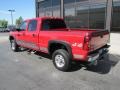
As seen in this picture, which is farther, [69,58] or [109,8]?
[109,8]

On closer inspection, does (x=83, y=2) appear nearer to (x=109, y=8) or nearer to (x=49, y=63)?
(x=109, y=8)

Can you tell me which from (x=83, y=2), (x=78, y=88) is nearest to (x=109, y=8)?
(x=83, y=2)

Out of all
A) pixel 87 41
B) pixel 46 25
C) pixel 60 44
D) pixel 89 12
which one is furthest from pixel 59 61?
pixel 89 12

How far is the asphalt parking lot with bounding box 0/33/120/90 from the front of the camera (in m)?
4.43

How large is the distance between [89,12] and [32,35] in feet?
23.9

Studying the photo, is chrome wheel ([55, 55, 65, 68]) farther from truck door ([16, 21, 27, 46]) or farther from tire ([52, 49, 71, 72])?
truck door ([16, 21, 27, 46])

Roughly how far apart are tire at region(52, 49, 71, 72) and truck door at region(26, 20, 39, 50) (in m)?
1.40

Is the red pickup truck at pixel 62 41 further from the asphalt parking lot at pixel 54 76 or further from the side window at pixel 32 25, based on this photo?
the asphalt parking lot at pixel 54 76

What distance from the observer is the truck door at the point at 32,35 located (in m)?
6.86

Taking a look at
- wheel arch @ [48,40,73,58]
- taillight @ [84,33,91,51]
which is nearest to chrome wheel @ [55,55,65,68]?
wheel arch @ [48,40,73,58]

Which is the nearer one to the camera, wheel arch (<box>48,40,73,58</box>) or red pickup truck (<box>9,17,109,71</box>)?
red pickup truck (<box>9,17,109,71</box>)

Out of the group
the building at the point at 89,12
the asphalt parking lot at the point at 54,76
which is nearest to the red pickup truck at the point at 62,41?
the asphalt parking lot at the point at 54,76

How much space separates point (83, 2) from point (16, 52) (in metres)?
7.41

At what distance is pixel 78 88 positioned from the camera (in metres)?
4.29
